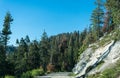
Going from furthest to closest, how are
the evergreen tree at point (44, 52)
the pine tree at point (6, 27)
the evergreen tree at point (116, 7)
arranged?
the evergreen tree at point (44, 52)
the pine tree at point (6, 27)
the evergreen tree at point (116, 7)

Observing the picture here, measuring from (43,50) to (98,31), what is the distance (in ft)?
90.0

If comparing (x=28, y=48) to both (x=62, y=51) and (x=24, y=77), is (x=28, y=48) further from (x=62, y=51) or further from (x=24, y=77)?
(x=24, y=77)

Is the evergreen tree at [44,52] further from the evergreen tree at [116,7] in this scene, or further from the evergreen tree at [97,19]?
the evergreen tree at [116,7]

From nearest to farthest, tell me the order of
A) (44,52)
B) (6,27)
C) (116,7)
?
(116,7), (6,27), (44,52)

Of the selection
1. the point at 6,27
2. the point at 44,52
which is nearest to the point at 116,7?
the point at 6,27

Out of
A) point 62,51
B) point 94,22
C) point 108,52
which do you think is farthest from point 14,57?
point 108,52

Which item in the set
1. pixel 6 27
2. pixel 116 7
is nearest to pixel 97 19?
pixel 6 27

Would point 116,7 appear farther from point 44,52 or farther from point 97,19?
point 44,52

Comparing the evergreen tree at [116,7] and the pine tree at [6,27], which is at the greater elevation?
the pine tree at [6,27]

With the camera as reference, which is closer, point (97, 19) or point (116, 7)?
point (116, 7)

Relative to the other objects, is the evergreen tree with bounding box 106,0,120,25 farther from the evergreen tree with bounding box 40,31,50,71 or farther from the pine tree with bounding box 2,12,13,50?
the evergreen tree with bounding box 40,31,50,71

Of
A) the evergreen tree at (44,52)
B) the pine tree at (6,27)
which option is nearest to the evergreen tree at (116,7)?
the pine tree at (6,27)

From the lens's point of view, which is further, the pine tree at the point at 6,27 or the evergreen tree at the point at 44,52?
the evergreen tree at the point at 44,52

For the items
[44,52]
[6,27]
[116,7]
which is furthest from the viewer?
[44,52]
